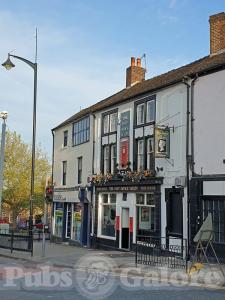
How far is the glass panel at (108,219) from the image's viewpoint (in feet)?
80.5

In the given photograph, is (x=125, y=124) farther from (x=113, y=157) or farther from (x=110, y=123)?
(x=113, y=157)

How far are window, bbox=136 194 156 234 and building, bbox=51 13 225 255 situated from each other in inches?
1.9

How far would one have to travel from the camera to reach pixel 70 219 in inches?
1196

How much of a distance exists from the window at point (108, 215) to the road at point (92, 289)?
9.95 m

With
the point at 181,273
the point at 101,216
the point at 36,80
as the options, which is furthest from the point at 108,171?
the point at 181,273

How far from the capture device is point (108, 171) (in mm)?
25391

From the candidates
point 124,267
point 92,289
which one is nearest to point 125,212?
point 124,267

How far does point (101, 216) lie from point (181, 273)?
38.4ft

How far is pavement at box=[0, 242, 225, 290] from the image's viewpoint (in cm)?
1320

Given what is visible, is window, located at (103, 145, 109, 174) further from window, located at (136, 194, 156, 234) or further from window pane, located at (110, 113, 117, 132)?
window, located at (136, 194, 156, 234)

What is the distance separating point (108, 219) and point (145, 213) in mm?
3720

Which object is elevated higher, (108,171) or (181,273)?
(108,171)

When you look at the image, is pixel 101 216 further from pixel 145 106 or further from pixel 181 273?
pixel 181 273

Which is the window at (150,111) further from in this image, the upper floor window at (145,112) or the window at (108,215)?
the window at (108,215)
